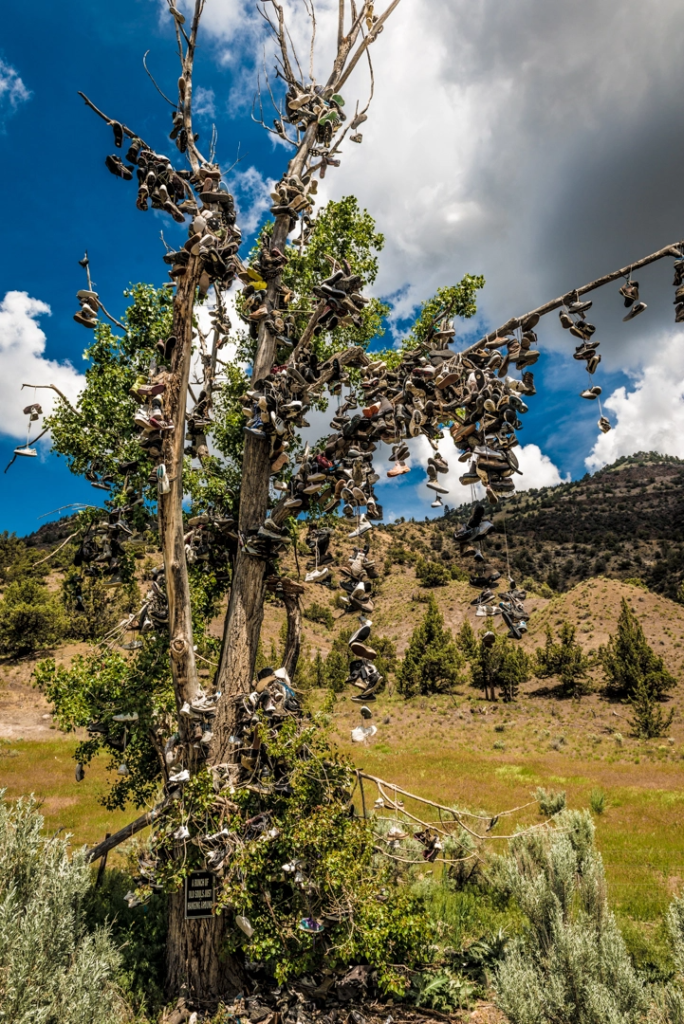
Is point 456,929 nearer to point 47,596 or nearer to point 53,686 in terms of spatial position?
point 53,686

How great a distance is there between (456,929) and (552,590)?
7582cm

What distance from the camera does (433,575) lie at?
253 feet

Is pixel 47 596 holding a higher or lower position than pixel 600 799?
higher

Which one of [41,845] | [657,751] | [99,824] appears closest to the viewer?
[41,845]

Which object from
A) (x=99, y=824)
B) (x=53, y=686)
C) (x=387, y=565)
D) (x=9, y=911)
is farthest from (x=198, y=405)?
(x=387, y=565)

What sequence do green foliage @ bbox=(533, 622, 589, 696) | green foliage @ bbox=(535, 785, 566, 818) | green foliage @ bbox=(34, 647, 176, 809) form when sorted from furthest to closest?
1. green foliage @ bbox=(533, 622, 589, 696)
2. green foliage @ bbox=(535, 785, 566, 818)
3. green foliage @ bbox=(34, 647, 176, 809)

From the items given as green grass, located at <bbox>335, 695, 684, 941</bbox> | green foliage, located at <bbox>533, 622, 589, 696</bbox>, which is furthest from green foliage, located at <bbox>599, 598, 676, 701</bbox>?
green grass, located at <bbox>335, 695, 684, 941</bbox>

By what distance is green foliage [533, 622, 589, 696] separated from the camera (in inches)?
1784

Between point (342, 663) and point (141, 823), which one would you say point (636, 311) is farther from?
point (342, 663)

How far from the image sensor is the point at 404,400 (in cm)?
352

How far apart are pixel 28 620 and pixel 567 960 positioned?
1616 inches

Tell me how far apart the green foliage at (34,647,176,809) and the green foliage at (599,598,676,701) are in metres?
38.9

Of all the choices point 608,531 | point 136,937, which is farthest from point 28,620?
point 608,531

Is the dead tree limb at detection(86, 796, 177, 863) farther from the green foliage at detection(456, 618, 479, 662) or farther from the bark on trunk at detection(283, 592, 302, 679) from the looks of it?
the green foliage at detection(456, 618, 479, 662)
